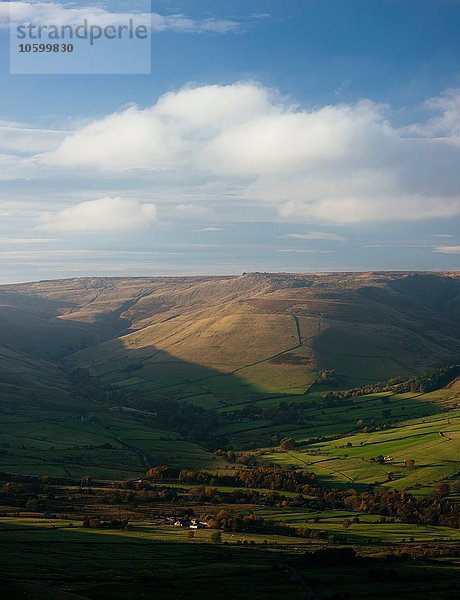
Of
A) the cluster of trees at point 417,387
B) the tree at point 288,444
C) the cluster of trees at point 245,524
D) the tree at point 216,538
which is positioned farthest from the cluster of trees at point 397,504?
the cluster of trees at point 417,387

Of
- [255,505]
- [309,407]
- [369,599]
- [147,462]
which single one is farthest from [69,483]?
[309,407]

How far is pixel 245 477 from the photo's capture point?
126 m

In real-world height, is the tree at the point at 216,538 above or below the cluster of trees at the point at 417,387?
below

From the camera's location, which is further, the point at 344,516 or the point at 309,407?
the point at 309,407

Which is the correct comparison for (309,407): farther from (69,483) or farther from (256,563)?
(256,563)

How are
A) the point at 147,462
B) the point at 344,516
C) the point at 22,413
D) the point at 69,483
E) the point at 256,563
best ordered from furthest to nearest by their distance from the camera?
the point at 22,413, the point at 147,462, the point at 69,483, the point at 344,516, the point at 256,563

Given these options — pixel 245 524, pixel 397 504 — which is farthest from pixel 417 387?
pixel 245 524

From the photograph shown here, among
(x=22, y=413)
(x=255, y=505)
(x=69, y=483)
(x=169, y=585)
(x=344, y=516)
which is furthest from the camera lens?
(x=22, y=413)

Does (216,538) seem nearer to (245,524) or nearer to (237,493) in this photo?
(245,524)

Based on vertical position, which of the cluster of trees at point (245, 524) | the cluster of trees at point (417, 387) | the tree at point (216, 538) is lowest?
the cluster of trees at point (245, 524)

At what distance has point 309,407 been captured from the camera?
616 feet

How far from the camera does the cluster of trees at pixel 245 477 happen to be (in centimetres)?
12256

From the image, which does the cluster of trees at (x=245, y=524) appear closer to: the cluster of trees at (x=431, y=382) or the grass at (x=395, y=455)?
the grass at (x=395, y=455)

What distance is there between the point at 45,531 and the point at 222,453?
6868cm
